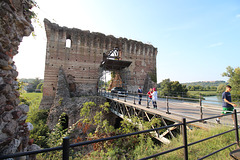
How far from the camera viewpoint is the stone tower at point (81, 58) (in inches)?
570

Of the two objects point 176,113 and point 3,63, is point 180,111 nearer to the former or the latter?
point 176,113

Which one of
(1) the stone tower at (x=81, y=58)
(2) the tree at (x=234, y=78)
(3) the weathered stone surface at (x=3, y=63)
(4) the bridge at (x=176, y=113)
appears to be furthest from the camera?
(2) the tree at (x=234, y=78)

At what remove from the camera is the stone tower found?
47.5 ft

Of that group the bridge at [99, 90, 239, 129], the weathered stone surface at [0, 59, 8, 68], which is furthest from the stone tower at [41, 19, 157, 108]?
the weathered stone surface at [0, 59, 8, 68]

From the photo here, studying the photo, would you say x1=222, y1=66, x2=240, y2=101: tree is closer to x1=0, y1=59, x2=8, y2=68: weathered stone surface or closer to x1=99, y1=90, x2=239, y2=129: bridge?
x1=99, y1=90, x2=239, y2=129: bridge

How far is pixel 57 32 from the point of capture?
1509 centimetres

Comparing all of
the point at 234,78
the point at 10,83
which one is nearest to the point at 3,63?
the point at 10,83

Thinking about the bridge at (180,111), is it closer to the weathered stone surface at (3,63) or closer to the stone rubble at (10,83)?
the stone rubble at (10,83)

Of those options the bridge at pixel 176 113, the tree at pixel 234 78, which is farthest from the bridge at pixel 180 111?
the tree at pixel 234 78

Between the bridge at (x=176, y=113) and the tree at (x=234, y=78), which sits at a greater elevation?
the tree at (x=234, y=78)

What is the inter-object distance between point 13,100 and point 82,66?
1421 cm

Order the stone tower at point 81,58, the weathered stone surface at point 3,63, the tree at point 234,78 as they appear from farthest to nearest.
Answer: the tree at point 234,78, the stone tower at point 81,58, the weathered stone surface at point 3,63

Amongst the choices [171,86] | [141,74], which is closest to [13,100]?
[141,74]

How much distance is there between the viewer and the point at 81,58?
16234mm
